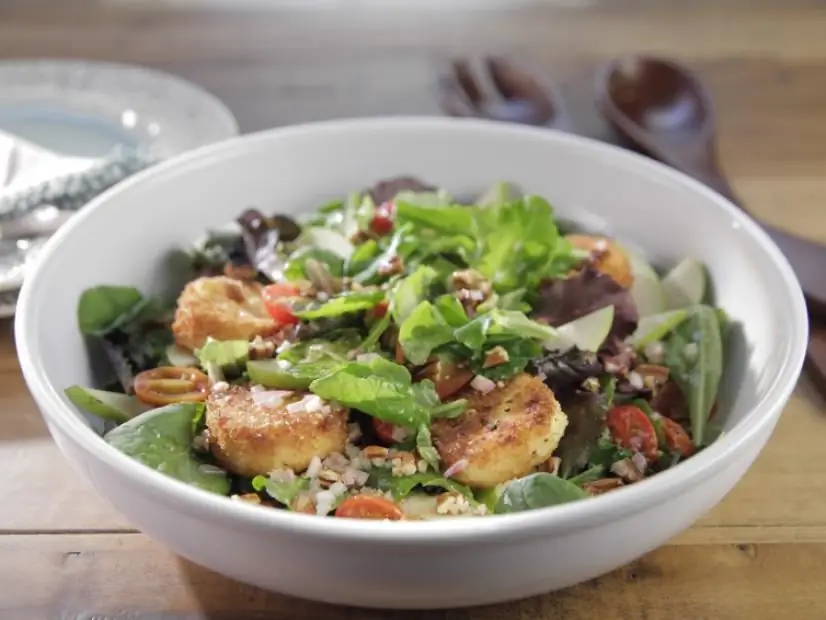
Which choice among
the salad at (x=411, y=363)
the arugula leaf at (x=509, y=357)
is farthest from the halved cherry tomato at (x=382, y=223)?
the arugula leaf at (x=509, y=357)

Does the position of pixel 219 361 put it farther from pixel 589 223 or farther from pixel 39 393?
pixel 589 223

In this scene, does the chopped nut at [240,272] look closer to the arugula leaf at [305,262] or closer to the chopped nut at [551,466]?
the arugula leaf at [305,262]

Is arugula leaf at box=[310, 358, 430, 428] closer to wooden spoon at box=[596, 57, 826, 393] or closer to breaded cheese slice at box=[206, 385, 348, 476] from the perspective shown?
breaded cheese slice at box=[206, 385, 348, 476]

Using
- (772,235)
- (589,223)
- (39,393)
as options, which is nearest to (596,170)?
(589,223)

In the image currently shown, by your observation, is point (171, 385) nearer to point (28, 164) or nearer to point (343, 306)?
point (343, 306)

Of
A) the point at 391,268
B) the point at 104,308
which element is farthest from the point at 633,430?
the point at 104,308

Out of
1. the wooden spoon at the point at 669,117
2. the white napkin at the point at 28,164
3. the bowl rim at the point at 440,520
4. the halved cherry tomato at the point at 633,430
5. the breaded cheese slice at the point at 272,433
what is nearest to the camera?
the bowl rim at the point at 440,520
